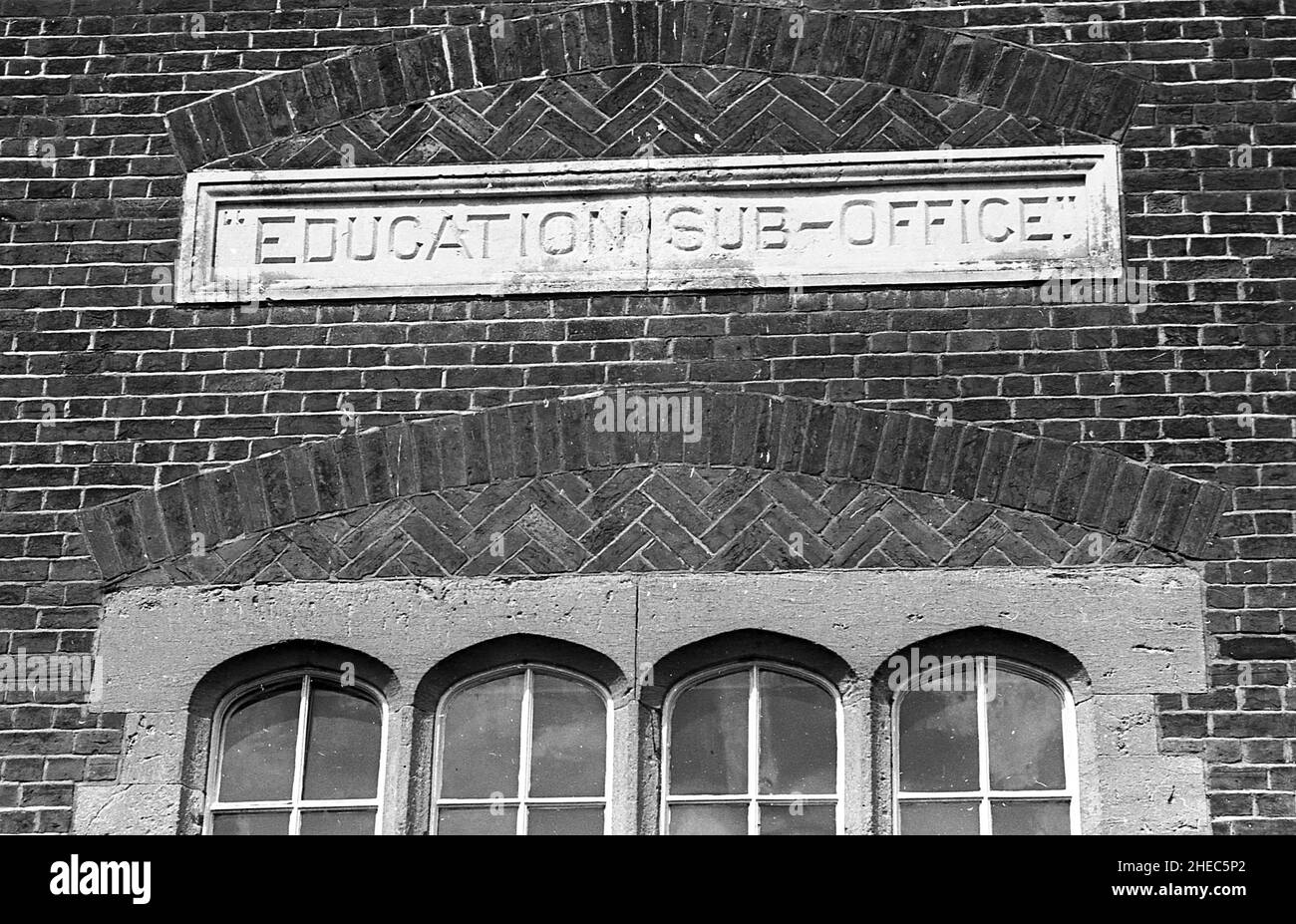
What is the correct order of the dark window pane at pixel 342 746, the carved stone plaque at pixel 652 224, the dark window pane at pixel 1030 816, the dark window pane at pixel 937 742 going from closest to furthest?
the dark window pane at pixel 1030 816
the dark window pane at pixel 937 742
the dark window pane at pixel 342 746
the carved stone plaque at pixel 652 224

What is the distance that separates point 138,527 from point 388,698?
1217mm

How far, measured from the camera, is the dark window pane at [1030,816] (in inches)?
330

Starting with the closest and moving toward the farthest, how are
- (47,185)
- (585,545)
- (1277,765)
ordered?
(1277,765), (585,545), (47,185)

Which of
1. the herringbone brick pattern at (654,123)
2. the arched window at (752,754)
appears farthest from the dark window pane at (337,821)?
the herringbone brick pattern at (654,123)

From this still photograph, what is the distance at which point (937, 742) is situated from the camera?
8.56 m

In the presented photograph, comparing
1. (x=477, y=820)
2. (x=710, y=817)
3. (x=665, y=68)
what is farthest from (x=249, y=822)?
(x=665, y=68)

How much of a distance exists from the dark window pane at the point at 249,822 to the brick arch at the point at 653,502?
0.89m

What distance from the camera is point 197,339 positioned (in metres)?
9.24

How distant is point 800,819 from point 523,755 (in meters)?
1.06

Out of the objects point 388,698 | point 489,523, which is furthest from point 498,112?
point 388,698

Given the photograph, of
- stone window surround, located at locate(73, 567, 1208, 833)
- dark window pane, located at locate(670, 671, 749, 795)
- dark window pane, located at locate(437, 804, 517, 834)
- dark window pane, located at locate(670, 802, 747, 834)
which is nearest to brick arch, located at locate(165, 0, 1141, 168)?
stone window surround, located at locate(73, 567, 1208, 833)

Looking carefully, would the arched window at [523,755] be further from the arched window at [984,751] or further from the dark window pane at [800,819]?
the arched window at [984,751]

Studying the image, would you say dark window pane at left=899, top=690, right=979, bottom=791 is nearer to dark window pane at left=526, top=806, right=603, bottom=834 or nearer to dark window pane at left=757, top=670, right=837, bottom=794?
dark window pane at left=757, top=670, right=837, bottom=794

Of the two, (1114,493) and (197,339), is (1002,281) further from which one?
(197,339)
